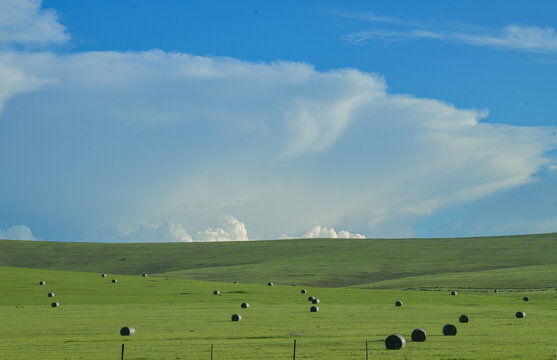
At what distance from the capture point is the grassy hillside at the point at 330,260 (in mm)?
100438

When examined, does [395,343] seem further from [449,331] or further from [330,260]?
[330,260]

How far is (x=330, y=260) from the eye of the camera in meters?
130

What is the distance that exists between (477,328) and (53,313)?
97.0ft

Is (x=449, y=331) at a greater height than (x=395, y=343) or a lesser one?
greater

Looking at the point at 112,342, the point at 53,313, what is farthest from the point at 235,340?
the point at 53,313

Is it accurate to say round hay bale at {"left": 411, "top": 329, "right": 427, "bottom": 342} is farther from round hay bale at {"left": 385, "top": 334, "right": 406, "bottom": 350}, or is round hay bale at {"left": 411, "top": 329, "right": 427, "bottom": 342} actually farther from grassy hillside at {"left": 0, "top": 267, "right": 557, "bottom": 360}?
round hay bale at {"left": 385, "top": 334, "right": 406, "bottom": 350}

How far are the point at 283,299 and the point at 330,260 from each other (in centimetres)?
6134

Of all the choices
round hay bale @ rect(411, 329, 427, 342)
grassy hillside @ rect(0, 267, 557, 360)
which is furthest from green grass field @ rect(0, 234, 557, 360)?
round hay bale @ rect(411, 329, 427, 342)

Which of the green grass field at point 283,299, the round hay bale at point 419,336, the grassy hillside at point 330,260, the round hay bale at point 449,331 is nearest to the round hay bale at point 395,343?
the green grass field at point 283,299

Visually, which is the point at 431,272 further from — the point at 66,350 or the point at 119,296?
the point at 66,350

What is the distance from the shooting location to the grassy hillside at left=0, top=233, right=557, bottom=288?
10044 cm

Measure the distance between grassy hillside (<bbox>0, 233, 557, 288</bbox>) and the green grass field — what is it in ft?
1.01

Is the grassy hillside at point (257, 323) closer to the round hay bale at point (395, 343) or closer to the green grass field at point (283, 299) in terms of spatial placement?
the green grass field at point (283, 299)

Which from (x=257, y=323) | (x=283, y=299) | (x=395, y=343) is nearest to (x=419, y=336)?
(x=395, y=343)
